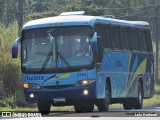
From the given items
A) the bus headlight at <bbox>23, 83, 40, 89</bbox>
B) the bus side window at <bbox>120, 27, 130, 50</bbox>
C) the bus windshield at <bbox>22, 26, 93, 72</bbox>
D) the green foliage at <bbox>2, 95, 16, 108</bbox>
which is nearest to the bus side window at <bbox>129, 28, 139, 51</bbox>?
the bus side window at <bbox>120, 27, 130, 50</bbox>

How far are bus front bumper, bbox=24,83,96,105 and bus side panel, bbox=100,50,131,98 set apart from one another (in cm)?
152

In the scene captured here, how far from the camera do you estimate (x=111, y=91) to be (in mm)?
25000

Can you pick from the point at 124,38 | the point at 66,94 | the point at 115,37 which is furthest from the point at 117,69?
the point at 66,94

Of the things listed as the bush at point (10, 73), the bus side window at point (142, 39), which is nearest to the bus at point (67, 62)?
the bus side window at point (142, 39)

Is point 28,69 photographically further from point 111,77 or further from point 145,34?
point 145,34

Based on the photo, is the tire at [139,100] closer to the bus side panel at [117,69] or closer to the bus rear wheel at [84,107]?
the bus side panel at [117,69]

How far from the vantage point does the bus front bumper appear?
22.4 metres

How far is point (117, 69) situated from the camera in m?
26.4

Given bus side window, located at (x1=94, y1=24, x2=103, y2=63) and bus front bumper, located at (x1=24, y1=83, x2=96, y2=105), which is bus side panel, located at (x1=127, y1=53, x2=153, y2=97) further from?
bus front bumper, located at (x1=24, y1=83, x2=96, y2=105)

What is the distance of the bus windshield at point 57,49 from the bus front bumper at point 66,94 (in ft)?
2.52

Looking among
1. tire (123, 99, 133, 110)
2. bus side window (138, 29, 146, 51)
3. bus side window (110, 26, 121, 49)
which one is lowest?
tire (123, 99, 133, 110)

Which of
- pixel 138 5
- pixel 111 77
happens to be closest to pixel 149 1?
pixel 138 5

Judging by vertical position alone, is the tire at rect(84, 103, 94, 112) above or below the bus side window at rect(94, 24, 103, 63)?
below

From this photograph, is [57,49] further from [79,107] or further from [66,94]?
[79,107]
